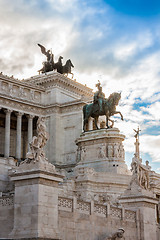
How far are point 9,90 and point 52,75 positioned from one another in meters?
9.17

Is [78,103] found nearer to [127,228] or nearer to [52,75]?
[52,75]

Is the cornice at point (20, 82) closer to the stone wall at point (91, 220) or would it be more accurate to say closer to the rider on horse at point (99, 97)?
the rider on horse at point (99, 97)

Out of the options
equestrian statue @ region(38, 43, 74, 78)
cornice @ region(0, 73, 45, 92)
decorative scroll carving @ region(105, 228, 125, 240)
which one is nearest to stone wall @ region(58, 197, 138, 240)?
decorative scroll carving @ region(105, 228, 125, 240)

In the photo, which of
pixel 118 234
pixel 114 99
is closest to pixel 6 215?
pixel 118 234

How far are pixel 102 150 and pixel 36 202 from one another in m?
32.2

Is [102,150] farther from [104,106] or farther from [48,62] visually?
[48,62]

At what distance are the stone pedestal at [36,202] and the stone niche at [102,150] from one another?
98.3 feet

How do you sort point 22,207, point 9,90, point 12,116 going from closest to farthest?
point 22,207, point 9,90, point 12,116

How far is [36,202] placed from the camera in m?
26.3

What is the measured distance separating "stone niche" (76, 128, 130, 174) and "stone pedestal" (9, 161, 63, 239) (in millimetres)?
29948

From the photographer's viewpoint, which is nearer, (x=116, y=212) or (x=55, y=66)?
(x=116, y=212)

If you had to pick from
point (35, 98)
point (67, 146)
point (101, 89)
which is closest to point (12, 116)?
point (35, 98)

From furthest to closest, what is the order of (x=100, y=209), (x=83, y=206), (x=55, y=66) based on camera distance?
(x=55, y=66), (x=100, y=209), (x=83, y=206)

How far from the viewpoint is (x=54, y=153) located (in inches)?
3228
